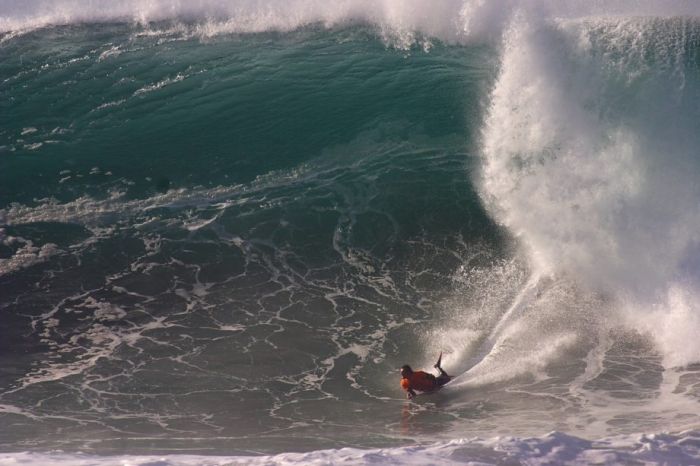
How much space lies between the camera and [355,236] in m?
16.8

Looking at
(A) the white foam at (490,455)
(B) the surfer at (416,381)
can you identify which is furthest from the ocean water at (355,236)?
(B) the surfer at (416,381)

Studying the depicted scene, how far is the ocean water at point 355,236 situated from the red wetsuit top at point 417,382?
388mm

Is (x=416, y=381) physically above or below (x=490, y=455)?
above

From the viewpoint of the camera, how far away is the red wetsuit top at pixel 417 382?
12180mm

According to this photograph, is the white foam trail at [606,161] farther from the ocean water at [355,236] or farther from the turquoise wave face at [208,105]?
the turquoise wave face at [208,105]

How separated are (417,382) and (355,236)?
5.18m

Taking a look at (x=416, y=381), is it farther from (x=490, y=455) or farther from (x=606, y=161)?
(x=606, y=161)

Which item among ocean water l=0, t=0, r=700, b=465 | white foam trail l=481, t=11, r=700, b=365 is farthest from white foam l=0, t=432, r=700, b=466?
white foam trail l=481, t=11, r=700, b=365

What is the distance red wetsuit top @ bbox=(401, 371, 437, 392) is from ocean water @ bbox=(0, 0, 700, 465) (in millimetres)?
388

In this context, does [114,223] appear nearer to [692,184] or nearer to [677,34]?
[692,184]

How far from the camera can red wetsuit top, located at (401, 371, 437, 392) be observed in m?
12.2

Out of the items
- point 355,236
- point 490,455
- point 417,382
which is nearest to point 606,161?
point 355,236

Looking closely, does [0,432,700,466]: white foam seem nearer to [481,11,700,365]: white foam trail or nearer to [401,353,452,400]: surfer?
[401,353,452,400]: surfer

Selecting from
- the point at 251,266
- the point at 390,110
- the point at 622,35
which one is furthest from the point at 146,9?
the point at 622,35
